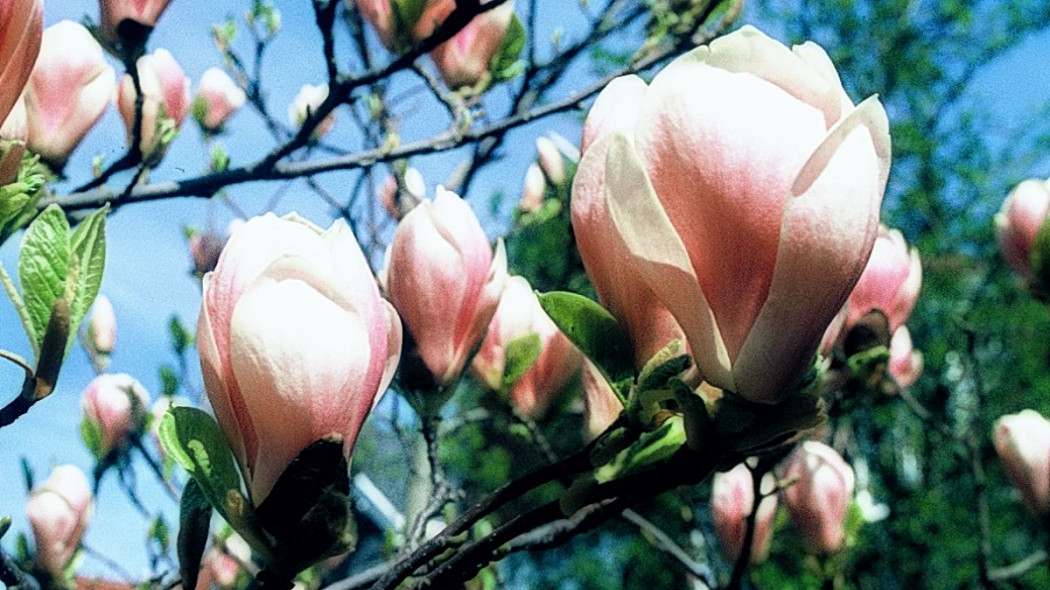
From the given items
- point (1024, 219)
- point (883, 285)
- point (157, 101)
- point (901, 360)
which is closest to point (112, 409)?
point (157, 101)

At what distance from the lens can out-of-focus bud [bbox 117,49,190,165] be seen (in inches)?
40.9

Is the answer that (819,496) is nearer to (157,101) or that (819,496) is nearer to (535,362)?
(535,362)

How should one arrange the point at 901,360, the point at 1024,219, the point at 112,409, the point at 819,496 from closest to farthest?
the point at 112,409, the point at 819,496, the point at 1024,219, the point at 901,360

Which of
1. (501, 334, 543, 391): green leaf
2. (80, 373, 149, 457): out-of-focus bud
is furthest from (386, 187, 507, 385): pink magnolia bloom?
(80, 373, 149, 457): out-of-focus bud

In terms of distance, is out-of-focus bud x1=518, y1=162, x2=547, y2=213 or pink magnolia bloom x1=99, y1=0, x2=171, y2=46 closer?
pink magnolia bloom x1=99, y1=0, x2=171, y2=46

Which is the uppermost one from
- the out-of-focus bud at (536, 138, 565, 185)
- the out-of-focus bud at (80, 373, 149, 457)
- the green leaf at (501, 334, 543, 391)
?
the green leaf at (501, 334, 543, 391)

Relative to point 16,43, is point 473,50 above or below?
below

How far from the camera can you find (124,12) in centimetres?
95

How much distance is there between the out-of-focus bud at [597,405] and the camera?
1.88ft

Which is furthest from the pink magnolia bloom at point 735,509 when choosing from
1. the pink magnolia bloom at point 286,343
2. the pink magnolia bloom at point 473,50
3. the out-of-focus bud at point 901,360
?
the pink magnolia bloom at point 286,343

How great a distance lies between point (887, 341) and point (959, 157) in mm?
8275

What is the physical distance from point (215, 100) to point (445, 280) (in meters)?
1.05

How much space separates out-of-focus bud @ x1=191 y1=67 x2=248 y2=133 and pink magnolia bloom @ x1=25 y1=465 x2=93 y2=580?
1.97 ft

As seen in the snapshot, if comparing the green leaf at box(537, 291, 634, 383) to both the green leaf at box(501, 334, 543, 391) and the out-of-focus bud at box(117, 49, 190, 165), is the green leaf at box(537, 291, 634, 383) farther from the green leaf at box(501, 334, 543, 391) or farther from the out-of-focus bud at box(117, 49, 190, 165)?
the out-of-focus bud at box(117, 49, 190, 165)
